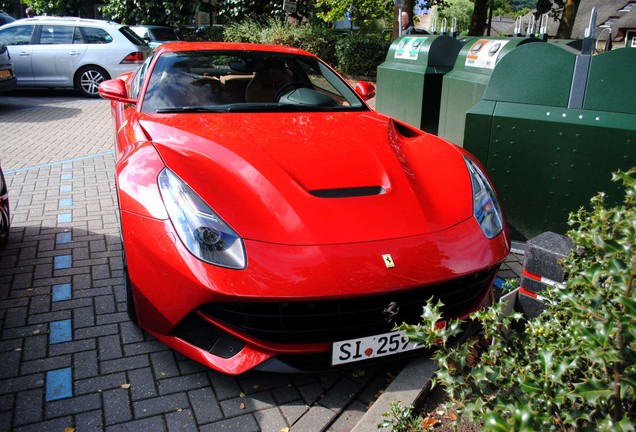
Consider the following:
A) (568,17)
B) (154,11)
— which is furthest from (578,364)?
(154,11)

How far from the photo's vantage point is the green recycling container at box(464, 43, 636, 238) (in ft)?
12.1

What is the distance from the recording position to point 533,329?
1.94 metres

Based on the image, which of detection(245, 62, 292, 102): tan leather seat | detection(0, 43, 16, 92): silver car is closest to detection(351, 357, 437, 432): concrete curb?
detection(245, 62, 292, 102): tan leather seat

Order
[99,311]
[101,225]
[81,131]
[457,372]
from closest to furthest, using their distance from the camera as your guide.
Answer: [457,372] → [99,311] → [101,225] → [81,131]

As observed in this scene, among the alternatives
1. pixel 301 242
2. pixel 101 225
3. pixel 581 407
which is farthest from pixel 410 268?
pixel 101 225

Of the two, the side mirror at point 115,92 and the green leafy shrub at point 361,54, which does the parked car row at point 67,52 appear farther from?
the side mirror at point 115,92

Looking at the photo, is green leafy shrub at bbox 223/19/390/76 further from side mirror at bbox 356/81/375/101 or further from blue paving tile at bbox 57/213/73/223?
blue paving tile at bbox 57/213/73/223

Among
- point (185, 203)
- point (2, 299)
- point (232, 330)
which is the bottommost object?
point (2, 299)

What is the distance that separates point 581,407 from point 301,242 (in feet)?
4.20

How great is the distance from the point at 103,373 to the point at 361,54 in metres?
13.6

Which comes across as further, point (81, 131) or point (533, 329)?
point (81, 131)

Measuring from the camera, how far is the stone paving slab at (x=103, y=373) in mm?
2422

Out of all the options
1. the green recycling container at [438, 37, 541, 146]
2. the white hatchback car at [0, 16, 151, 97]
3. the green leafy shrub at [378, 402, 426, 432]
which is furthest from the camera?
the white hatchback car at [0, 16, 151, 97]

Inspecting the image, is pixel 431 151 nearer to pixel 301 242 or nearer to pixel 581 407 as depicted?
pixel 301 242
